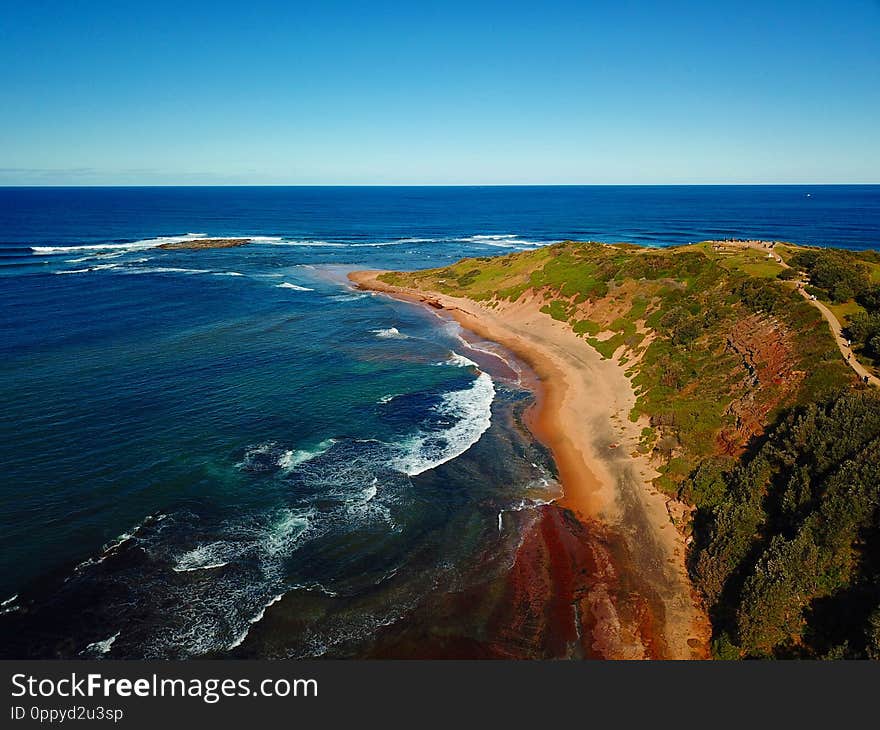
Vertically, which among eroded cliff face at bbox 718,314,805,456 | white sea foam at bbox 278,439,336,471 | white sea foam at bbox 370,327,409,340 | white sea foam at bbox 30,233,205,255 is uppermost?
white sea foam at bbox 30,233,205,255

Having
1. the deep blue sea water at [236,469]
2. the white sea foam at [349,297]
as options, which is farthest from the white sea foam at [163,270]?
the white sea foam at [349,297]

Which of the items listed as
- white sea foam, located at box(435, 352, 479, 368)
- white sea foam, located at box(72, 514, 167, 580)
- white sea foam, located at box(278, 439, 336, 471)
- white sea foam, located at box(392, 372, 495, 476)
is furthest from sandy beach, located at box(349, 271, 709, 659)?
white sea foam, located at box(72, 514, 167, 580)

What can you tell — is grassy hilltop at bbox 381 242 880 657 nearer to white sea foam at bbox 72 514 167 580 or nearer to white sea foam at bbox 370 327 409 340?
white sea foam at bbox 370 327 409 340

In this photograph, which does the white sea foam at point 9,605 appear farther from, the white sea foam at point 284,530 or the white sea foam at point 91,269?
the white sea foam at point 91,269

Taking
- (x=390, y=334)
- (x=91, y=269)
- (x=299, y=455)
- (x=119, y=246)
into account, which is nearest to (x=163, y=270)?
(x=91, y=269)

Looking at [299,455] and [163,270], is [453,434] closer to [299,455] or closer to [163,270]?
[299,455]

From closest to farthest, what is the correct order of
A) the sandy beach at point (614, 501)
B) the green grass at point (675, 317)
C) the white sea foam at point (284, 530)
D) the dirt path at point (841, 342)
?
the sandy beach at point (614, 501) → the white sea foam at point (284, 530) → the dirt path at point (841, 342) → the green grass at point (675, 317)
